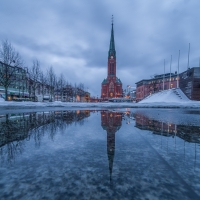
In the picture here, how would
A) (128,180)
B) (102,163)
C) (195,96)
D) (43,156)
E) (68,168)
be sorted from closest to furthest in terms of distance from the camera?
(128,180) → (68,168) → (102,163) → (43,156) → (195,96)

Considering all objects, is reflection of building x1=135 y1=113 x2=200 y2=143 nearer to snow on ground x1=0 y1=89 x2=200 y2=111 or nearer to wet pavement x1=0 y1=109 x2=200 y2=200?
wet pavement x1=0 y1=109 x2=200 y2=200

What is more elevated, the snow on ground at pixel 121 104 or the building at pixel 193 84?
the building at pixel 193 84

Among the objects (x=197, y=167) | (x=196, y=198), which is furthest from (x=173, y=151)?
(x=196, y=198)

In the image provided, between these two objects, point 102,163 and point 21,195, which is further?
point 102,163

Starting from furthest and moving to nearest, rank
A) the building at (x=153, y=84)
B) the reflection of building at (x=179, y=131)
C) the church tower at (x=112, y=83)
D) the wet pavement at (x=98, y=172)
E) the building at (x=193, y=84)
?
the church tower at (x=112, y=83), the building at (x=153, y=84), the building at (x=193, y=84), the reflection of building at (x=179, y=131), the wet pavement at (x=98, y=172)

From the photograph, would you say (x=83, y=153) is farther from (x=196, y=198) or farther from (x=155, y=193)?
(x=196, y=198)

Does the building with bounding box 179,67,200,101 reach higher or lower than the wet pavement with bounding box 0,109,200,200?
higher

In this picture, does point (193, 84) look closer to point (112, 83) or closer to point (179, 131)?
point (179, 131)

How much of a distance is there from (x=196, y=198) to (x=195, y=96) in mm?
38136

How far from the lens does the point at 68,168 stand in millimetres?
2008

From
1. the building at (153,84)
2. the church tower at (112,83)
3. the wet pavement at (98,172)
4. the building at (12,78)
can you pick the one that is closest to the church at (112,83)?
the church tower at (112,83)

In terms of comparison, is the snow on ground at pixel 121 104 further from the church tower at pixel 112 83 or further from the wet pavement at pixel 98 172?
the church tower at pixel 112 83

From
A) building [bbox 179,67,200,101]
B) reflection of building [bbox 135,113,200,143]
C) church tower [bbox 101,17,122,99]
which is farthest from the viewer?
church tower [bbox 101,17,122,99]

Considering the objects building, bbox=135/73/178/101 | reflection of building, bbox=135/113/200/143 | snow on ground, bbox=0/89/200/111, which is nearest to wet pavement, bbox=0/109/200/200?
reflection of building, bbox=135/113/200/143
